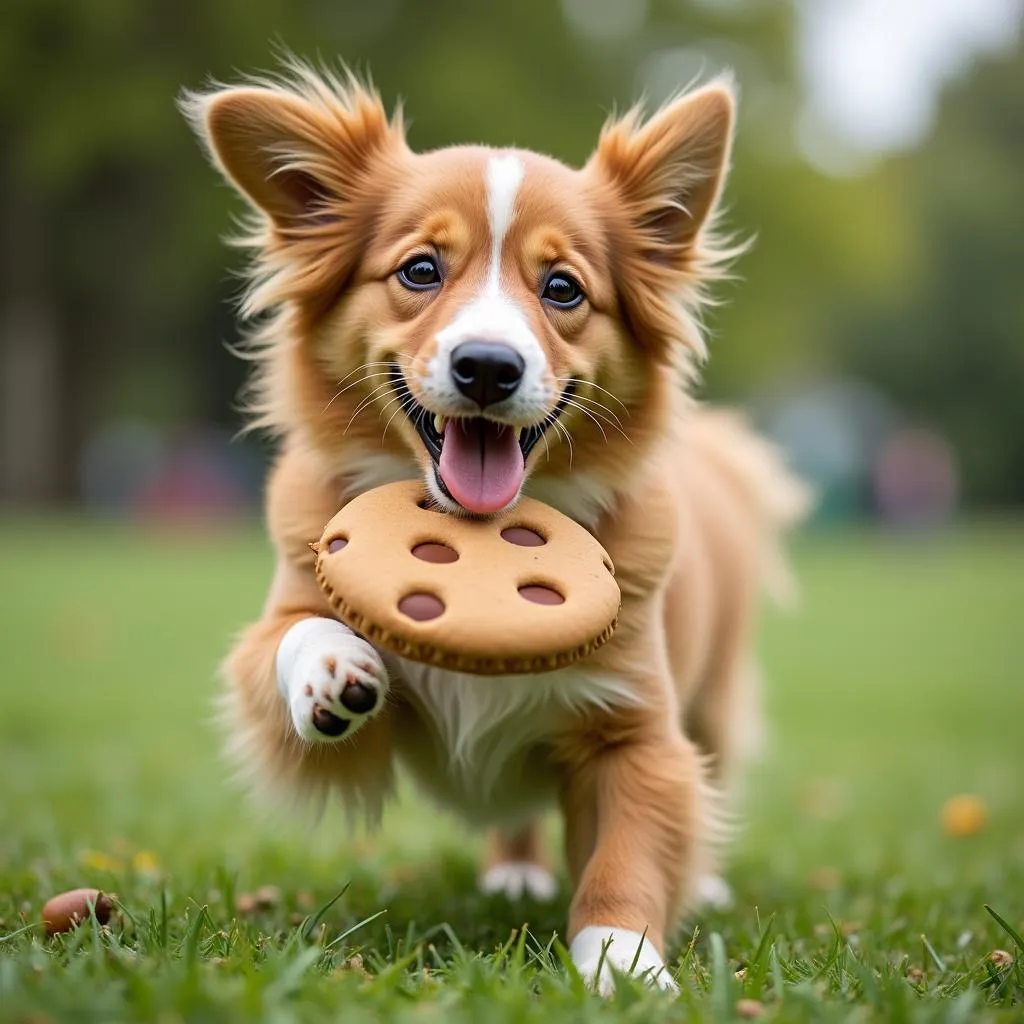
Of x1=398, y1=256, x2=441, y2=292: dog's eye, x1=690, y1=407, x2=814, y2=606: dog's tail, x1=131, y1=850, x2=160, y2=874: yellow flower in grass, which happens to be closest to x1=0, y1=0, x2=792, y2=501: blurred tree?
x1=690, y1=407, x2=814, y2=606: dog's tail

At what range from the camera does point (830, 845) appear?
5.58 meters

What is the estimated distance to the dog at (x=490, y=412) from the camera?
3.33 metres

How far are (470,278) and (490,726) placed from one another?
1213mm

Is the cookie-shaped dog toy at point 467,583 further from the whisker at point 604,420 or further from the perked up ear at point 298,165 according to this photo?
the perked up ear at point 298,165

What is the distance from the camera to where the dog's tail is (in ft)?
19.1

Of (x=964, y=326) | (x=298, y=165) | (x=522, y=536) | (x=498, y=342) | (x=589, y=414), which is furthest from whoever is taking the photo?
(x=964, y=326)

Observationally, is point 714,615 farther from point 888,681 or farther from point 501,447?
point 888,681

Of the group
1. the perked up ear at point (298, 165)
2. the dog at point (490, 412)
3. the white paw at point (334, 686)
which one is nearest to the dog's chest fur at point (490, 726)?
the dog at point (490, 412)

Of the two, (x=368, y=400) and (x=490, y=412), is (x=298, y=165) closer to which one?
(x=368, y=400)

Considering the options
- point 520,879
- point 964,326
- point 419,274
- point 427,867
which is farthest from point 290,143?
point 964,326

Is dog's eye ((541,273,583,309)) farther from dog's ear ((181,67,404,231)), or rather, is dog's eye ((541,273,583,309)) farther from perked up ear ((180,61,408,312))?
dog's ear ((181,67,404,231))

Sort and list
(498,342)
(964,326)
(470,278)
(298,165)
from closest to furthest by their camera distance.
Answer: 1. (498,342)
2. (470,278)
3. (298,165)
4. (964,326)

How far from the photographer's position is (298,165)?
381cm

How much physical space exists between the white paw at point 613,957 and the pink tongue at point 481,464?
109 centimetres
